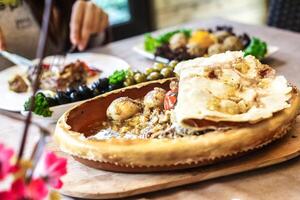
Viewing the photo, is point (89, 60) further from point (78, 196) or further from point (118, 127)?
point (78, 196)

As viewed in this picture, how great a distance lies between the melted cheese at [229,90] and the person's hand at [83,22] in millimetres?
796

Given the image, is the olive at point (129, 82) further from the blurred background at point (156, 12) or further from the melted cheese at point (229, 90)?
the blurred background at point (156, 12)

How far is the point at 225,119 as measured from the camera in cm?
82

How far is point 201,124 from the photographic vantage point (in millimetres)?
826

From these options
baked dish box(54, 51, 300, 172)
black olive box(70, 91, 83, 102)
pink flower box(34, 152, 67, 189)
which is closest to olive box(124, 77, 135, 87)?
black olive box(70, 91, 83, 102)

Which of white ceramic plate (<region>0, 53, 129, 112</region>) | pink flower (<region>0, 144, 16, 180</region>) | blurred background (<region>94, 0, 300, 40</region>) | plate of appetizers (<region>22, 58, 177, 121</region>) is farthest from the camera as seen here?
blurred background (<region>94, 0, 300, 40</region>)

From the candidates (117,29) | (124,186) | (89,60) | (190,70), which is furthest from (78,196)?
(117,29)

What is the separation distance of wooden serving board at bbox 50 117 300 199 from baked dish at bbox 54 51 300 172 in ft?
0.05

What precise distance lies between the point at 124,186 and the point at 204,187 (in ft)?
0.43

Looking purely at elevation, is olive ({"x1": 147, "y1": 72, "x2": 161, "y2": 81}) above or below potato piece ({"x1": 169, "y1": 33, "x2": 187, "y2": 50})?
above

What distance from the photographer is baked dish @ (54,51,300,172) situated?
83 cm

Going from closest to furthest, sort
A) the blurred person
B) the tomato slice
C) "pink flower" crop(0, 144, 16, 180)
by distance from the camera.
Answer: "pink flower" crop(0, 144, 16, 180) < the tomato slice < the blurred person

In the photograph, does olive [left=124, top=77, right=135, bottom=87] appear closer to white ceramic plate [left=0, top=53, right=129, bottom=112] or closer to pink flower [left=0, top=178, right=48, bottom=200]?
white ceramic plate [left=0, top=53, right=129, bottom=112]

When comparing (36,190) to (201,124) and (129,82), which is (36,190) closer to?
(201,124)
